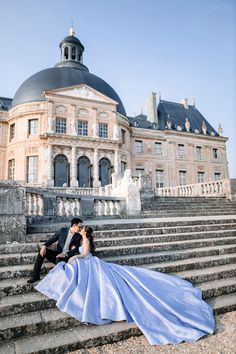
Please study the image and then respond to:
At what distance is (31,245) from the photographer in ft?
12.8

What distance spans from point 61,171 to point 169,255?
688 inches

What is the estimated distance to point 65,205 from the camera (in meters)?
6.29

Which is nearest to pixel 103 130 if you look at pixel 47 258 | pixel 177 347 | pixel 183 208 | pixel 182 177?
pixel 182 177

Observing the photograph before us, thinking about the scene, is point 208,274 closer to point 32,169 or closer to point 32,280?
point 32,280

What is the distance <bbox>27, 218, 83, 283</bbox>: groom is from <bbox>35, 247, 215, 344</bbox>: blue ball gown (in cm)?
22

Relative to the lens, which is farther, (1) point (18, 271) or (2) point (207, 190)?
(2) point (207, 190)

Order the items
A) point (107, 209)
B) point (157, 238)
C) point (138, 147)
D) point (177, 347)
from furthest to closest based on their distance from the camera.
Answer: point (138, 147) < point (107, 209) < point (157, 238) < point (177, 347)

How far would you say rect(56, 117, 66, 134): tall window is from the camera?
21047 mm

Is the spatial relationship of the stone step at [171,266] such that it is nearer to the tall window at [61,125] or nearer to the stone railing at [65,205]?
the stone railing at [65,205]

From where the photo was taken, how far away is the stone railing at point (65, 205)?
5582mm

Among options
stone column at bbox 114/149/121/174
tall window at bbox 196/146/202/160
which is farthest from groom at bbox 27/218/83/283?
tall window at bbox 196/146/202/160

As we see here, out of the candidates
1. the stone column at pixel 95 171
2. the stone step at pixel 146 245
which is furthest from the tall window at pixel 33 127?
the stone step at pixel 146 245

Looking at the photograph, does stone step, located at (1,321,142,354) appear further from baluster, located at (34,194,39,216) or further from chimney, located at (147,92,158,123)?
chimney, located at (147,92,158,123)

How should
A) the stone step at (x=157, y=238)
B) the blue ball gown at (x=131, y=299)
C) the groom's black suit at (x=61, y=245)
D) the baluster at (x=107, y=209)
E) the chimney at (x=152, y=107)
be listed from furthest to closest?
the chimney at (x=152, y=107) → the baluster at (x=107, y=209) → the stone step at (x=157, y=238) → the groom's black suit at (x=61, y=245) → the blue ball gown at (x=131, y=299)
